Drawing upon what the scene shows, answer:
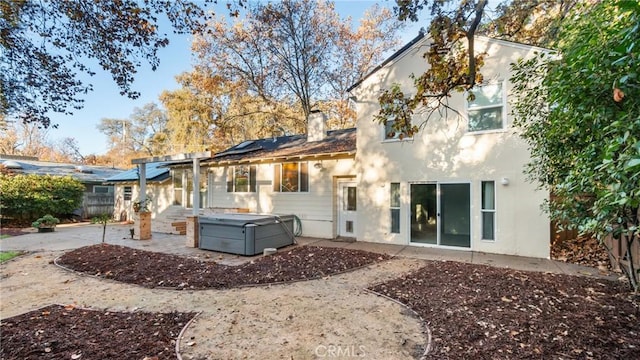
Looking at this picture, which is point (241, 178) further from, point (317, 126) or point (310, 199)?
point (317, 126)

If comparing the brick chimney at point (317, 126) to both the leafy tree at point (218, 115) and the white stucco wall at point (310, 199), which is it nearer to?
the white stucco wall at point (310, 199)

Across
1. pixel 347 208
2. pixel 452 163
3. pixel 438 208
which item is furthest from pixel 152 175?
pixel 452 163

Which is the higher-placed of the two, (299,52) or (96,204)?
(299,52)

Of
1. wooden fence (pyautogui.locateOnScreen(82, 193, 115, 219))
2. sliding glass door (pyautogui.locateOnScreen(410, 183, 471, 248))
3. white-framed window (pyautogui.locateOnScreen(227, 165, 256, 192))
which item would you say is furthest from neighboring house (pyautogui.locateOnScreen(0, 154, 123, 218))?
sliding glass door (pyautogui.locateOnScreen(410, 183, 471, 248))

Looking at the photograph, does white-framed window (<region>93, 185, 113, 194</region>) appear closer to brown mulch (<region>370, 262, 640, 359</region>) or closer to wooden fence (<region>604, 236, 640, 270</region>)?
brown mulch (<region>370, 262, 640, 359</region>)

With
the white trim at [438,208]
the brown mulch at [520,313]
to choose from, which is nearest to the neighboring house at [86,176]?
the white trim at [438,208]

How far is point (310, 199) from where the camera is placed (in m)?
11.1

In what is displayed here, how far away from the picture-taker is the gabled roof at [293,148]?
10.8 meters

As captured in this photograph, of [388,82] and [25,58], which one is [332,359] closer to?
[25,58]

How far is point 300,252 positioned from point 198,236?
3.42 metres

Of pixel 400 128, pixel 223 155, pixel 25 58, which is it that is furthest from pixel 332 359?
pixel 223 155

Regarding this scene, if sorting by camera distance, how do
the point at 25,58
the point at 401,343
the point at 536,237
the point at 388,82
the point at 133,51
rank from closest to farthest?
the point at 401,343
the point at 25,58
the point at 133,51
the point at 536,237
the point at 388,82

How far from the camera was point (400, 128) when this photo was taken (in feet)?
20.6

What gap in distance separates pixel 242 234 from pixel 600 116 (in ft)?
23.8
